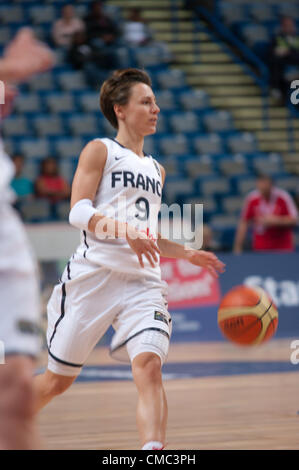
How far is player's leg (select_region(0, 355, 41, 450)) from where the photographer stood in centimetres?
253

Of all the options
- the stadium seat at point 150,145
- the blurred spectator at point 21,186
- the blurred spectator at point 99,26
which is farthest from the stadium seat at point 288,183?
the blurred spectator at point 21,186

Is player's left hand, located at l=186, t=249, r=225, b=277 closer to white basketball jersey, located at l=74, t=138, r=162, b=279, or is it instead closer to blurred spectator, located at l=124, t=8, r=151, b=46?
white basketball jersey, located at l=74, t=138, r=162, b=279

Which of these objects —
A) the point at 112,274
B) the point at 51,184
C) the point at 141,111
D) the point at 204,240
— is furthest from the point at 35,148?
the point at 112,274

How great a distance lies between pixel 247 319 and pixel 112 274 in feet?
2.60

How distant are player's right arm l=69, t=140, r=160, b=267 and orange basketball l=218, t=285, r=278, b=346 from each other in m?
0.70

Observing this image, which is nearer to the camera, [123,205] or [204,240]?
[123,205]

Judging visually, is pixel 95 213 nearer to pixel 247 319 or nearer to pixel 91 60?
pixel 247 319

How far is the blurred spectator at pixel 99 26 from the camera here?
47.0 ft

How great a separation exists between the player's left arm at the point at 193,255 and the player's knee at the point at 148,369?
538 millimetres

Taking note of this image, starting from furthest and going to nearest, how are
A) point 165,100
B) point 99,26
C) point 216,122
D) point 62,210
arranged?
point 216,122 < point 165,100 < point 99,26 < point 62,210

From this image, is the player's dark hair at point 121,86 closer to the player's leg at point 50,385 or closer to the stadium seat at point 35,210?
the player's leg at point 50,385

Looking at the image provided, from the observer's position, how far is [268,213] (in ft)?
36.3
